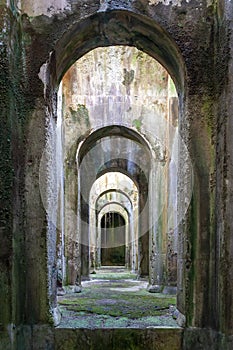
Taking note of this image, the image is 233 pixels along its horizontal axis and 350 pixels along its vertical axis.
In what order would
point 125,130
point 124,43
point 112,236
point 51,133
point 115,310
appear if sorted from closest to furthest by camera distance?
point 51,133 → point 124,43 → point 115,310 → point 125,130 → point 112,236

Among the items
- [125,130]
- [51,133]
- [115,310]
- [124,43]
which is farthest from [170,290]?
[124,43]

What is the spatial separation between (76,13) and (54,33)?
316mm

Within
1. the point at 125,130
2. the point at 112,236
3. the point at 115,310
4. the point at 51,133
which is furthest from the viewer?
the point at 112,236

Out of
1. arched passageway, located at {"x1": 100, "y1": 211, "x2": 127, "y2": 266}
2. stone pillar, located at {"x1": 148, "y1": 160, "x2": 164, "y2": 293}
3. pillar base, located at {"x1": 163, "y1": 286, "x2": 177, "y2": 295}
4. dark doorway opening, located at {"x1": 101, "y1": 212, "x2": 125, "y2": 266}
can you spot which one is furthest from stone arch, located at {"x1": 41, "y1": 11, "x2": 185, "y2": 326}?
dark doorway opening, located at {"x1": 101, "y1": 212, "x2": 125, "y2": 266}

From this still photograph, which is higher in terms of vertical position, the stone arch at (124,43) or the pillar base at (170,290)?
the stone arch at (124,43)

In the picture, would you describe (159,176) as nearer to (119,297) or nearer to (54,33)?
(119,297)

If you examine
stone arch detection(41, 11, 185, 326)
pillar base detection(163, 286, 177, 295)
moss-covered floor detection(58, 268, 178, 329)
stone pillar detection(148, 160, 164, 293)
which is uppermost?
stone arch detection(41, 11, 185, 326)

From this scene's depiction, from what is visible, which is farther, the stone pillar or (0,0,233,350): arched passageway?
the stone pillar

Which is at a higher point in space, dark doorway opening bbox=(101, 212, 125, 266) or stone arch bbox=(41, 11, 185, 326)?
stone arch bbox=(41, 11, 185, 326)

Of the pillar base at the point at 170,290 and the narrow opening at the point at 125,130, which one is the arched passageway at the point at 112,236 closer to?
the narrow opening at the point at 125,130

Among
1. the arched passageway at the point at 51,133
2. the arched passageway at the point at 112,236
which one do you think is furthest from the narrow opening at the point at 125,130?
the arched passageway at the point at 112,236

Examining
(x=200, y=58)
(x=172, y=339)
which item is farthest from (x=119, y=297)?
(x=200, y=58)

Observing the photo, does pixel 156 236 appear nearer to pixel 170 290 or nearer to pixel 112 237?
pixel 170 290

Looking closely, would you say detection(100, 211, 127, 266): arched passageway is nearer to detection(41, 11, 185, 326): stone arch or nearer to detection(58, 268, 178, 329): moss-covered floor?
detection(58, 268, 178, 329): moss-covered floor
